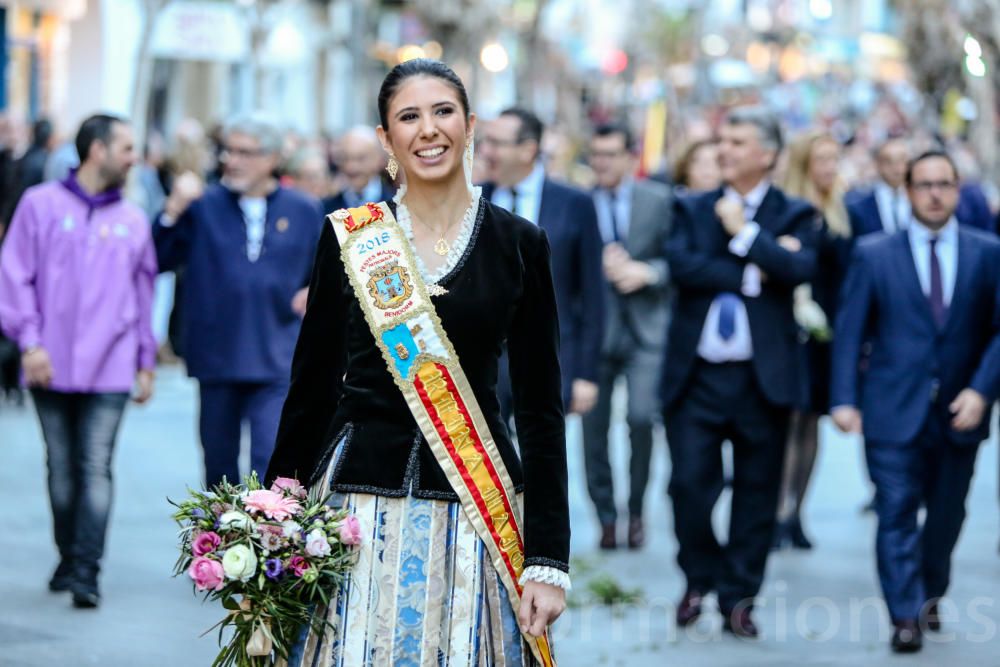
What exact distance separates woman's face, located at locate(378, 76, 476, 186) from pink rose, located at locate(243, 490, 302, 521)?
0.86 meters

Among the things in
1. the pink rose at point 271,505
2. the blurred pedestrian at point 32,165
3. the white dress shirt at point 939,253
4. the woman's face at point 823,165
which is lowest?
the pink rose at point 271,505

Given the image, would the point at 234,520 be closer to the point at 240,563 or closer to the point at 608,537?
the point at 240,563

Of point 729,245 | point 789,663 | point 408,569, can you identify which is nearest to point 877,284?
point 729,245

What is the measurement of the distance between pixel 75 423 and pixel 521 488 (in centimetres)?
442

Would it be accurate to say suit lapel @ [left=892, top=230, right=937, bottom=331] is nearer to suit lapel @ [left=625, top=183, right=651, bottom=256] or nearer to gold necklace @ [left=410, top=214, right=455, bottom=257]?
suit lapel @ [left=625, top=183, right=651, bottom=256]

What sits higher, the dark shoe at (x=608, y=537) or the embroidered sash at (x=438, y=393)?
the embroidered sash at (x=438, y=393)

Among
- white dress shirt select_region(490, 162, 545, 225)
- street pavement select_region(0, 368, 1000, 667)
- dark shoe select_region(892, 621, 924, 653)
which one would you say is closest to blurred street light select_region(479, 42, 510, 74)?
street pavement select_region(0, 368, 1000, 667)

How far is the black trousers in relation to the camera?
321 inches

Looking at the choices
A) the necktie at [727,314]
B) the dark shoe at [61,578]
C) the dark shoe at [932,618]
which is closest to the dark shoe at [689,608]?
the dark shoe at [932,618]

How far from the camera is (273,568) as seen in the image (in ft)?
13.9

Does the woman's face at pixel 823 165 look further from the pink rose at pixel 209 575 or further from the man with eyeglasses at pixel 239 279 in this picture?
the pink rose at pixel 209 575

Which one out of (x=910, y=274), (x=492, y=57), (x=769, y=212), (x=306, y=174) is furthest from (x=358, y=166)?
(x=492, y=57)

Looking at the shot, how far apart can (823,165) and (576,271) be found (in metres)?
1.80

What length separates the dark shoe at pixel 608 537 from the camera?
10227 millimetres
